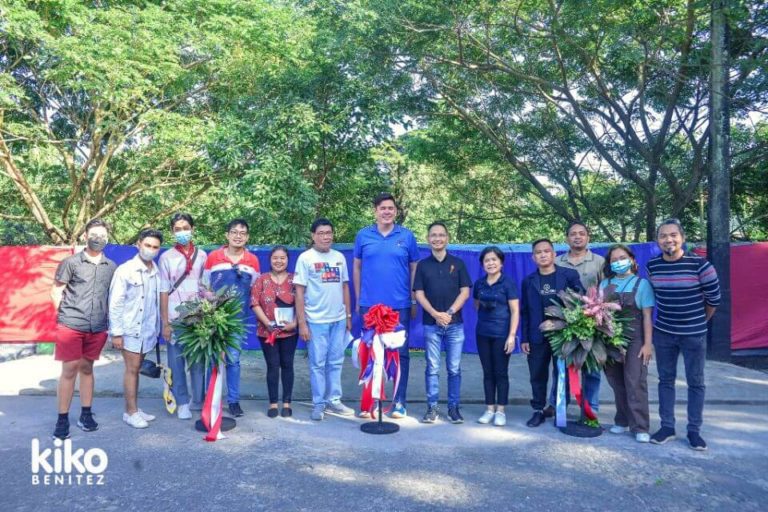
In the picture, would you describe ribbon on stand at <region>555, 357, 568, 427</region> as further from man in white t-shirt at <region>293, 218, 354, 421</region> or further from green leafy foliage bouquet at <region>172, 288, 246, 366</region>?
green leafy foliage bouquet at <region>172, 288, 246, 366</region>

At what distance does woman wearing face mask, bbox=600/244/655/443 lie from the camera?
4.78 metres

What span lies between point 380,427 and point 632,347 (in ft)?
7.70

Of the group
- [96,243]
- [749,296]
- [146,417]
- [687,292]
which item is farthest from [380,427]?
[749,296]

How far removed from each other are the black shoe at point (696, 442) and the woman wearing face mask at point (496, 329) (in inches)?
60.9

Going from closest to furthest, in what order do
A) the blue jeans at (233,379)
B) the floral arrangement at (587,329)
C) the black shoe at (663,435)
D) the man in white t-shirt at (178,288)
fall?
the black shoe at (663,435)
the floral arrangement at (587,329)
the man in white t-shirt at (178,288)
the blue jeans at (233,379)

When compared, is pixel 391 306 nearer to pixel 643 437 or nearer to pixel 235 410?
pixel 235 410

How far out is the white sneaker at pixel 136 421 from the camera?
5074 mm

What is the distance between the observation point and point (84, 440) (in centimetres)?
471

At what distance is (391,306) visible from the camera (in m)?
5.41

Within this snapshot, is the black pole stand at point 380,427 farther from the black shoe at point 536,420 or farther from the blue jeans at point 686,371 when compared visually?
the blue jeans at point 686,371

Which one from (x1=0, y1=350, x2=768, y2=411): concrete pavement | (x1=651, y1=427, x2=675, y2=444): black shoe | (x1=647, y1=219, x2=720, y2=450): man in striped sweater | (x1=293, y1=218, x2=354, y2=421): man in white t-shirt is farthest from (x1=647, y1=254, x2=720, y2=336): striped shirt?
(x1=293, y1=218, x2=354, y2=421): man in white t-shirt

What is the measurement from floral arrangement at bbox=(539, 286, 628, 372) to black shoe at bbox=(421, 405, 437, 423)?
4.18ft

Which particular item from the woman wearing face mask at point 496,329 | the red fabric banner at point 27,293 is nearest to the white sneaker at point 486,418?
the woman wearing face mask at point 496,329

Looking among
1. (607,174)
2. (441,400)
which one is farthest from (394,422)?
(607,174)
